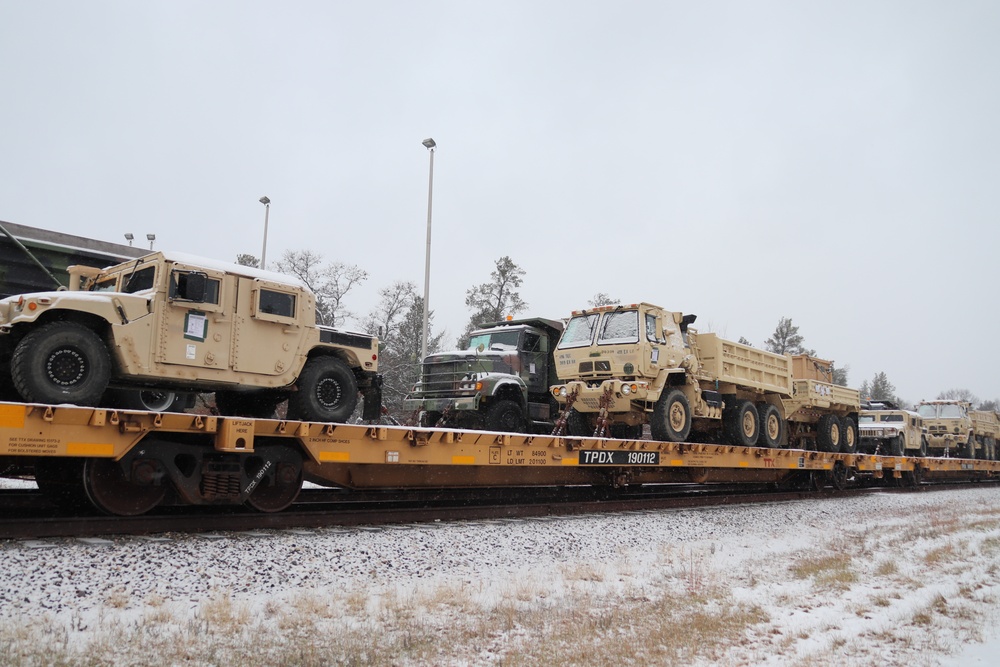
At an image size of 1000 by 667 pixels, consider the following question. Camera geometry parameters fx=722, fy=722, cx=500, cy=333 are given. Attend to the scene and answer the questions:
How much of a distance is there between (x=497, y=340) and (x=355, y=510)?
23.6 ft

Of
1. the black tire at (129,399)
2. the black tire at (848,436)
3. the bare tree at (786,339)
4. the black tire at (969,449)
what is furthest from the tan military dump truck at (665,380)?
the bare tree at (786,339)

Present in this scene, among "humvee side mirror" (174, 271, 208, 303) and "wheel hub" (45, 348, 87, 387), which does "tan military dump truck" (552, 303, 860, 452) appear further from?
"wheel hub" (45, 348, 87, 387)

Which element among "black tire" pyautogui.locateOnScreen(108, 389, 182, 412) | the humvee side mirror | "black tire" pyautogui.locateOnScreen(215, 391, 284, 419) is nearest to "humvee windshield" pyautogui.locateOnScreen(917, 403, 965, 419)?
"black tire" pyautogui.locateOnScreen(215, 391, 284, 419)

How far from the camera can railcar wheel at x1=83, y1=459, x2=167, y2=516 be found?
6.45 m

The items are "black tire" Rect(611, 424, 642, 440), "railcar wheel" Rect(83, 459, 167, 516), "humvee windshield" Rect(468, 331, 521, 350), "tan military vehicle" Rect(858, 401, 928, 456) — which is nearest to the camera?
"railcar wheel" Rect(83, 459, 167, 516)

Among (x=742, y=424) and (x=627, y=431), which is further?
(x=742, y=424)

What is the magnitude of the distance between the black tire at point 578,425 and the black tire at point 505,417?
3.90 feet

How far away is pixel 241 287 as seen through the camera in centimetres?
793

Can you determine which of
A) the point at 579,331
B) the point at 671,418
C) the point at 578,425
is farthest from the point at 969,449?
the point at 579,331

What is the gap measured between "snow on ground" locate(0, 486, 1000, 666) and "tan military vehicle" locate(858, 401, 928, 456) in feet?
44.1

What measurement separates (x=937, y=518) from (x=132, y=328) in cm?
1288

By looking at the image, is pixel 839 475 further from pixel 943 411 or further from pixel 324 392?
pixel 943 411

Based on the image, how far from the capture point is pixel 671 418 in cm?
1216

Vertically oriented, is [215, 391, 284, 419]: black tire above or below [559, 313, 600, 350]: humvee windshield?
below
